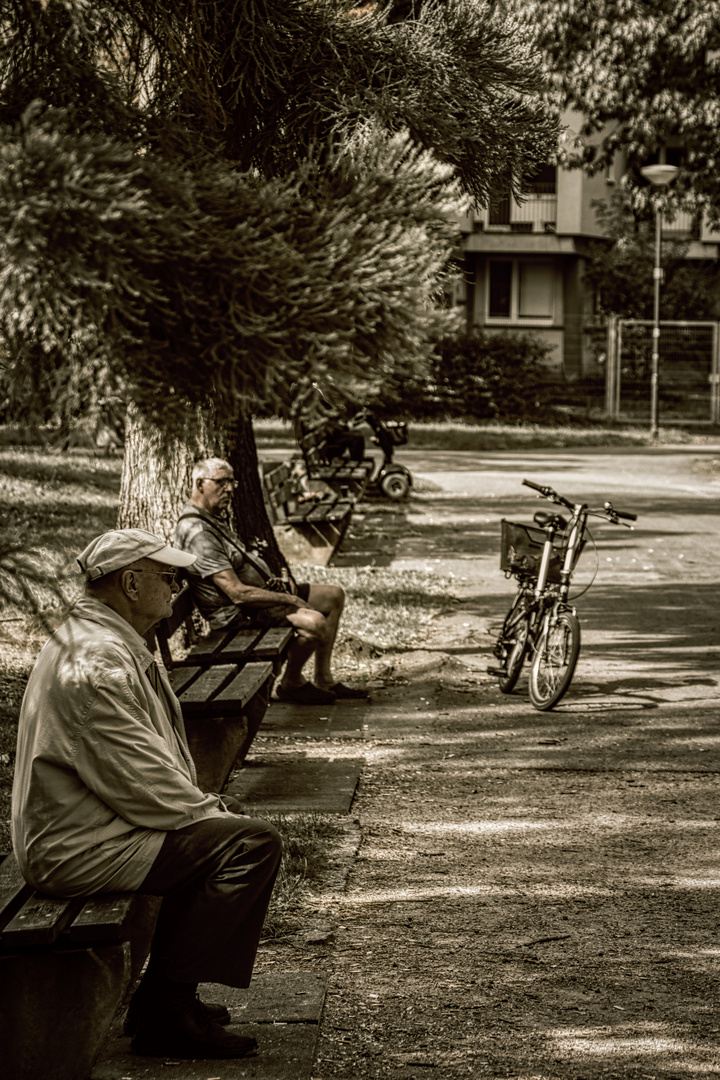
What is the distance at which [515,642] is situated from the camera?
8.77m

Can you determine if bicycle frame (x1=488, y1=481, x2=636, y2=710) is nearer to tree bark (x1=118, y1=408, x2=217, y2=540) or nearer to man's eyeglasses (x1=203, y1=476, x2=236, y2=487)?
man's eyeglasses (x1=203, y1=476, x2=236, y2=487)

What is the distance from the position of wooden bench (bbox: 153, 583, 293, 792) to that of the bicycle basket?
1963mm

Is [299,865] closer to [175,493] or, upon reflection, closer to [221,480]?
[221,480]

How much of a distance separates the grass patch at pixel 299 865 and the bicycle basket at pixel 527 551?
3160 mm

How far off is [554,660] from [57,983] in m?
5.17

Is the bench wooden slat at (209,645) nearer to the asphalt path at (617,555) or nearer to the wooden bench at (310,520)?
the asphalt path at (617,555)

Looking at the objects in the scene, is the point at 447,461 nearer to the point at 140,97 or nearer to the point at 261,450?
the point at 261,450

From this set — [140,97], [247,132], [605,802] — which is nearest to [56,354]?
[140,97]

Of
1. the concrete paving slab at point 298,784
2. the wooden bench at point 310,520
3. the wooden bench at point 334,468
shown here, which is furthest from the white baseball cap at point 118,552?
the wooden bench at point 334,468

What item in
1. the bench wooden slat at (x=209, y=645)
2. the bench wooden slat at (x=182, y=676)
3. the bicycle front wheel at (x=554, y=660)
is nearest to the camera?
the bench wooden slat at (x=182, y=676)

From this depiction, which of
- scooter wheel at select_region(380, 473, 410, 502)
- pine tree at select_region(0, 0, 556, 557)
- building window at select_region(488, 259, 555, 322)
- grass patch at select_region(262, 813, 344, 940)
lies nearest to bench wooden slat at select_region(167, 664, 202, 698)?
grass patch at select_region(262, 813, 344, 940)

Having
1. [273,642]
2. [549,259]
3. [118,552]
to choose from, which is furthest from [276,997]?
[549,259]

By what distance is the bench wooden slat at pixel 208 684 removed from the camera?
19.4ft

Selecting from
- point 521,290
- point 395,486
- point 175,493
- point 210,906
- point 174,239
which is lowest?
point 395,486
